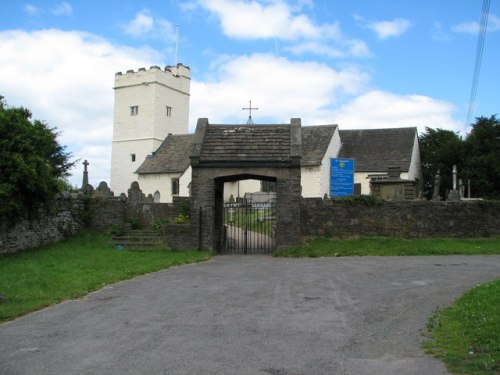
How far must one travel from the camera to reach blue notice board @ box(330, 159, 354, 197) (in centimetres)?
2631

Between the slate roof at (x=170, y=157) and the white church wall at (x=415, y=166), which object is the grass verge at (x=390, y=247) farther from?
the slate roof at (x=170, y=157)

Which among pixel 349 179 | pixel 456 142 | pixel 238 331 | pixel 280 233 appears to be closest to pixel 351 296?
pixel 238 331

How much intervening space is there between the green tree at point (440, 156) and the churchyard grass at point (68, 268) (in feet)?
107

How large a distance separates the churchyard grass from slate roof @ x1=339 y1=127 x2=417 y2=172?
91.3 ft

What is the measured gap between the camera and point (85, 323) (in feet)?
28.5

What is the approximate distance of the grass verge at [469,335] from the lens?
20.3 ft

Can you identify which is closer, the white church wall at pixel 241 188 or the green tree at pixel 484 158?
the green tree at pixel 484 158

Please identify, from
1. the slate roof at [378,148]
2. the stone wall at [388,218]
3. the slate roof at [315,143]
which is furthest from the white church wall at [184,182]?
the stone wall at [388,218]

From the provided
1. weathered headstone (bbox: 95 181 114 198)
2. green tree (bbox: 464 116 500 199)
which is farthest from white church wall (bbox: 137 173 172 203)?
green tree (bbox: 464 116 500 199)

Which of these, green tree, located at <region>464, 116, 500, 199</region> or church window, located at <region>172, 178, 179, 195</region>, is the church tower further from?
green tree, located at <region>464, 116, 500, 199</region>

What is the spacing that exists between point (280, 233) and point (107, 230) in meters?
7.29

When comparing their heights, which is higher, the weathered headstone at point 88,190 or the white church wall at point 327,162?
the white church wall at point 327,162

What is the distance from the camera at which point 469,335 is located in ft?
24.0

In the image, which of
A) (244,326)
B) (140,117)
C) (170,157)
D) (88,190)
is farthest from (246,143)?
(140,117)
